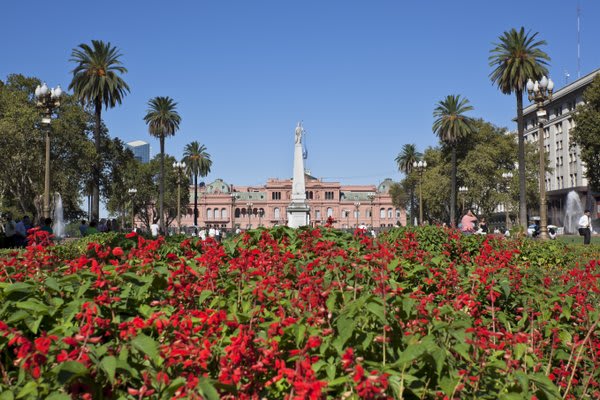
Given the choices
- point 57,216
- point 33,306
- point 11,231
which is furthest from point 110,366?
point 57,216

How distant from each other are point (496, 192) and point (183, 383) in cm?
5831

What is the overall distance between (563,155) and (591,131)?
32334 mm

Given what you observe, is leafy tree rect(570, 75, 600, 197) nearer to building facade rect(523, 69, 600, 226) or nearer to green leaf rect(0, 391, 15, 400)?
building facade rect(523, 69, 600, 226)

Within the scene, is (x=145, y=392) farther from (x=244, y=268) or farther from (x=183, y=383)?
(x=244, y=268)

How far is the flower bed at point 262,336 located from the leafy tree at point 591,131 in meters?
38.0

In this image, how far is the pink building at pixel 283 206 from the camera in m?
137

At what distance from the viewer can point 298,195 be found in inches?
1563

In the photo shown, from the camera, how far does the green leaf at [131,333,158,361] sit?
262cm

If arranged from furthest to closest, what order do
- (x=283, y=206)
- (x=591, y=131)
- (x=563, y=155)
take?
(x=283, y=206)
(x=563, y=155)
(x=591, y=131)

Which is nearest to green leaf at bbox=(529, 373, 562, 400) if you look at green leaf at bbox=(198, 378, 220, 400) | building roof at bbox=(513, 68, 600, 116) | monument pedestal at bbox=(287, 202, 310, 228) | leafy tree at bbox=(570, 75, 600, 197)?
green leaf at bbox=(198, 378, 220, 400)

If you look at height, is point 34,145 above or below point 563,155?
below

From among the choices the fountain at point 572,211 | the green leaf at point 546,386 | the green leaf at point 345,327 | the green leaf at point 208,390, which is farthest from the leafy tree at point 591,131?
the green leaf at point 208,390

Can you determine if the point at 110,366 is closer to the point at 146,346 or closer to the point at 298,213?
the point at 146,346

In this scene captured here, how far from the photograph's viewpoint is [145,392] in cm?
→ 237
